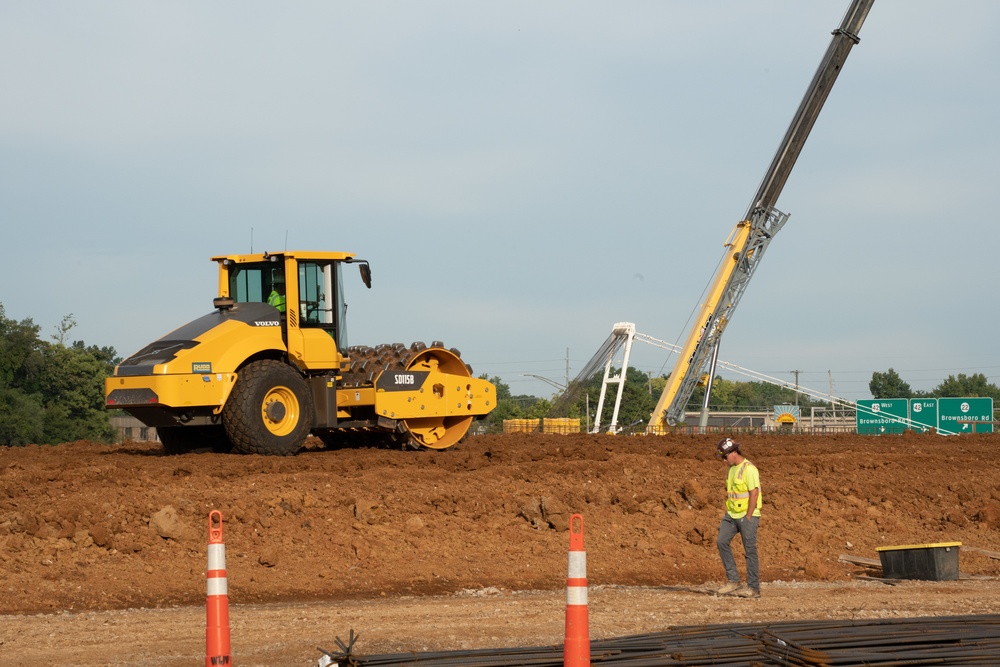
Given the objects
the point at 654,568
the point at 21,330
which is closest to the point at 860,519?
the point at 654,568

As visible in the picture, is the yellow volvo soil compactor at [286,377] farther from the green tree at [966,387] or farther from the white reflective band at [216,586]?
the green tree at [966,387]

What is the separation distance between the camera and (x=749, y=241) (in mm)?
30938

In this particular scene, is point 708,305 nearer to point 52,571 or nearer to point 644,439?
point 644,439

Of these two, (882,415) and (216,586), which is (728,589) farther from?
(882,415)

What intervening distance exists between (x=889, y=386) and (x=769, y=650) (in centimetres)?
12635

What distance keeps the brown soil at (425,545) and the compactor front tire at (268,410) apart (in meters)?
0.42

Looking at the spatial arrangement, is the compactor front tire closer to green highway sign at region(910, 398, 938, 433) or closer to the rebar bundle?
the rebar bundle

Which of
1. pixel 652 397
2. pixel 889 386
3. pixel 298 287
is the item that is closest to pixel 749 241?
pixel 298 287

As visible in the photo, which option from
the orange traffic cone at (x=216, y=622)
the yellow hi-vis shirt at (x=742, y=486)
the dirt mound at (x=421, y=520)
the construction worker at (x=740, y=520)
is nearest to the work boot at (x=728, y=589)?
the construction worker at (x=740, y=520)

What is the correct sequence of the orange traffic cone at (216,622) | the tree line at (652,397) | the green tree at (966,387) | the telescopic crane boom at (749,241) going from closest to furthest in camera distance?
1. the orange traffic cone at (216,622)
2. the telescopic crane boom at (749,241)
3. the tree line at (652,397)
4. the green tree at (966,387)

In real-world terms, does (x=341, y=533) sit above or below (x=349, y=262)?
below

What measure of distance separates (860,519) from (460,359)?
7119 mm

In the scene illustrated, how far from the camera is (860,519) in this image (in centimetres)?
1588

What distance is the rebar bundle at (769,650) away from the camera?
6.92 m
